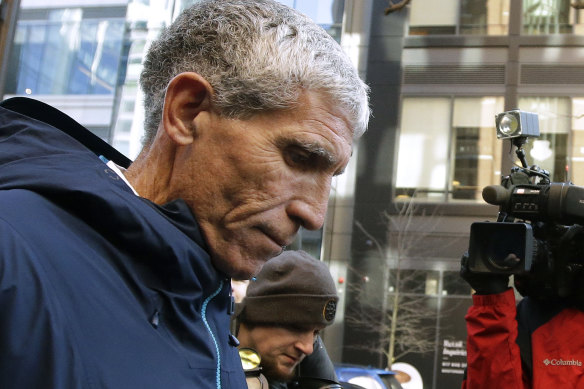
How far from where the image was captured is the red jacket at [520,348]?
2281mm

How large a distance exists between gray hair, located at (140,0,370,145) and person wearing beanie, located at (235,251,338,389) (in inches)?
40.5

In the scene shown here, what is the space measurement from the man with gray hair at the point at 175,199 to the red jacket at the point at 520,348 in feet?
5.14

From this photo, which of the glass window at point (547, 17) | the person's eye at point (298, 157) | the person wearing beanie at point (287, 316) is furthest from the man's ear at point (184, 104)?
the glass window at point (547, 17)

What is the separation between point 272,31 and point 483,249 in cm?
181

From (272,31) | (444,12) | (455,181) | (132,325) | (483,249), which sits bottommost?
(132,325)

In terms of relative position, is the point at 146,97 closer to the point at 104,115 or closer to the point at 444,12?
the point at 104,115

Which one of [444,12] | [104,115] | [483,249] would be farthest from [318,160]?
[444,12]

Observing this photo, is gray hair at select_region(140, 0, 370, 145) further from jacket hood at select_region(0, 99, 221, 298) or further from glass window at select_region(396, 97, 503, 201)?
glass window at select_region(396, 97, 503, 201)

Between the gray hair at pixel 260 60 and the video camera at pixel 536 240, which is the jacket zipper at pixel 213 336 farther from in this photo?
the video camera at pixel 536 240

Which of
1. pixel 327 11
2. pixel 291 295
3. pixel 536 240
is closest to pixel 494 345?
pixel 536 240

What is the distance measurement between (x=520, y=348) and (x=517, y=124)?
0.89 m

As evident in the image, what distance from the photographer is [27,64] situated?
318 inches

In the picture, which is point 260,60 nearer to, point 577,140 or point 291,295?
point 291,295

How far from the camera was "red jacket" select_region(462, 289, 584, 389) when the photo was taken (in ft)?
7.48
